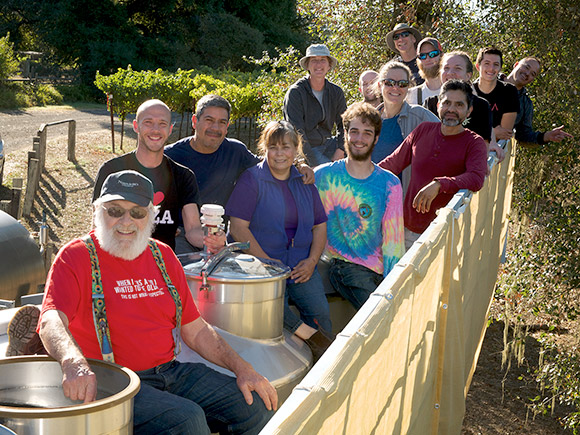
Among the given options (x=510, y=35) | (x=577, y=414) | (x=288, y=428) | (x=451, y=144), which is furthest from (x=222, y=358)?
(x=510, y=35)

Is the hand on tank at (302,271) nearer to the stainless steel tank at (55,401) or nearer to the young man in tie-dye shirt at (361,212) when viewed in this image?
the young man in tie-dye shirt at (361,212)

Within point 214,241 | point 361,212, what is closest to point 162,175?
point 214,241

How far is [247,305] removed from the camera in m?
4.00

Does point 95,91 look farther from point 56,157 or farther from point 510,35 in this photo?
point 510,35

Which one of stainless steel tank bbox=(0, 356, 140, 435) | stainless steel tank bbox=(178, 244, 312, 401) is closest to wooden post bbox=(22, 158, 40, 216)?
stainless steel tank bbox=(178, 244, 312, 401)

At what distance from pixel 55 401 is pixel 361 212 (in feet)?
9.31

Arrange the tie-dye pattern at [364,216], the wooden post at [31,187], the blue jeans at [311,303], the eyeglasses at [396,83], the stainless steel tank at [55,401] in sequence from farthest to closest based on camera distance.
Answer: the wooden post at [31,187], the eyeglasses at [396,83], the tie-dye pattern at [364,216], the blue jeans at [311,303], the stainless steel tank at [55,401]

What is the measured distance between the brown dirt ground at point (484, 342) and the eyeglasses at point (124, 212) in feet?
20.0

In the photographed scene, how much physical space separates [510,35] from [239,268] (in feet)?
27.2

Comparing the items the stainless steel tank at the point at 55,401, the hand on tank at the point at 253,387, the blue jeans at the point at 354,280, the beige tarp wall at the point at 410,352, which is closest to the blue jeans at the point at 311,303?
the blue jeans at the point at 354,280

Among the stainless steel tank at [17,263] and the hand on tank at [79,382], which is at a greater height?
the hand on tank at [79,382]

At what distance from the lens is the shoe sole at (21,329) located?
312 cm

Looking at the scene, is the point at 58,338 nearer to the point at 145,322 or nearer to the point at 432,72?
the point at 145,322

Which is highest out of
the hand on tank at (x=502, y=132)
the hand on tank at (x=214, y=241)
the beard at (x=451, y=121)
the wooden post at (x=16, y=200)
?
the beard at (x=451, y=121)
